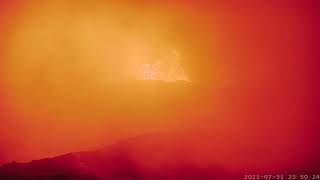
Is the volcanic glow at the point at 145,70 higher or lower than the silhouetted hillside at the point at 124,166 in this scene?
higher

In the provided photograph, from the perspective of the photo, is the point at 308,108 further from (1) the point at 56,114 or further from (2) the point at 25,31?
(2) the point at 25,31

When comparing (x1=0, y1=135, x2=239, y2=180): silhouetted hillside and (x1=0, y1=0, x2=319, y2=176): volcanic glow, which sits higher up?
(x1=0, y1=0, x2=319, y2=176): volcanic glow

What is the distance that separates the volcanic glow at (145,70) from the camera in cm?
1574

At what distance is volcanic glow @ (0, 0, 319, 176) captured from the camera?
1574 cm

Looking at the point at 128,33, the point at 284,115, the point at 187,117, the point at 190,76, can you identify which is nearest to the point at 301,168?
the point at 284,115

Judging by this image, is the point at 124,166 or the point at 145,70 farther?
the point at 145,70

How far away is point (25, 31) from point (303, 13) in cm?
937

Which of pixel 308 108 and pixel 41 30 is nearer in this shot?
pixel 308 108

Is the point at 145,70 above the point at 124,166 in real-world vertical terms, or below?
above

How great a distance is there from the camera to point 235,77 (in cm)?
1677

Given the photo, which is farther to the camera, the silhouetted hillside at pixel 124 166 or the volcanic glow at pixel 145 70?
the volcanic glow at pixel 145 70

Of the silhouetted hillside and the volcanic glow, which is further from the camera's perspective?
the volcanic glow

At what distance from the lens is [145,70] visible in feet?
59.3

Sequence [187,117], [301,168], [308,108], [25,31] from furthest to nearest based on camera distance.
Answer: [25,31] → [187,117] → [308,108] → [301,168]
